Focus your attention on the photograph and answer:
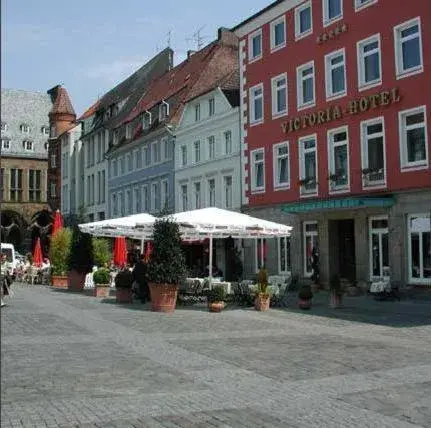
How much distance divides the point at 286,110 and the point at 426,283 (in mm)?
11338

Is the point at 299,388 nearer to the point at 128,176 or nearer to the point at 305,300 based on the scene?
the point at 305,300

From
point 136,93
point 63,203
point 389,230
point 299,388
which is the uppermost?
point 136,93

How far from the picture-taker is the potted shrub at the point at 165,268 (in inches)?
731

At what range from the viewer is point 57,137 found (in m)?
77.7

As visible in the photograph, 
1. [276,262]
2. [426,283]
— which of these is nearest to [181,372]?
[426,283]

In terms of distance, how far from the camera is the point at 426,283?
913 inches

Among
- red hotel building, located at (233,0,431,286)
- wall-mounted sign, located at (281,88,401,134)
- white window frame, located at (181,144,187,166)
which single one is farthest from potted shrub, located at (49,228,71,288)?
white window frame, located at (181,144,187,166)

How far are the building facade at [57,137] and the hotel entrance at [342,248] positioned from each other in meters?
50.3

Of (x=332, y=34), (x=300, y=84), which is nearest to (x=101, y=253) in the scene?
(x=300, y=84)

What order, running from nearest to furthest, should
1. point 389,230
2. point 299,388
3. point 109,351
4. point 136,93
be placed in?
point 299,388, point 109,351, point 389,230, point 136,93

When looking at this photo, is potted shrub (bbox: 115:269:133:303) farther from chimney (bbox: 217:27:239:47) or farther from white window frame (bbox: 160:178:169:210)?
chimney (bbox: 217:27:239:47)

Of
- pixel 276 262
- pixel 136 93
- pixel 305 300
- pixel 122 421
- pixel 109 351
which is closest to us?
pixel 122 421

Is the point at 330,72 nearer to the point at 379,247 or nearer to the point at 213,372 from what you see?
the point at 379,247

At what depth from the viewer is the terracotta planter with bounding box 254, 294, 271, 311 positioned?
63.3ft
